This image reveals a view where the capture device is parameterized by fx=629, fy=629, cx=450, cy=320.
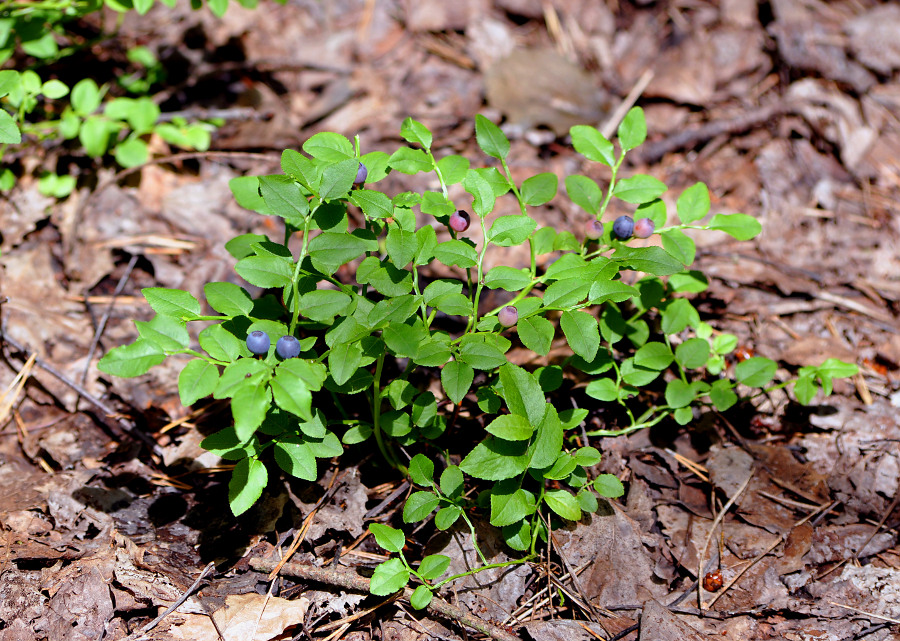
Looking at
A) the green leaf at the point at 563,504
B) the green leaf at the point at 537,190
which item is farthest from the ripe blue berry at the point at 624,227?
the green leaf at the point at 563,504

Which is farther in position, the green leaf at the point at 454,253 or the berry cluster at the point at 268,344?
the green leaf at the point at 454,253

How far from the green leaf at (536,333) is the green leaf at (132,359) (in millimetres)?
912

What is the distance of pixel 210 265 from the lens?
2805 millimetres

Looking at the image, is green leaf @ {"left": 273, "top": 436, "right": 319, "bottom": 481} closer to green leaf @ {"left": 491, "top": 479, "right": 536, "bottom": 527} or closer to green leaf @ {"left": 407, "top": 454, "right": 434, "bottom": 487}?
green leaf @ {"left": 407, "top": 454, "right": 434, "bottom": 487}

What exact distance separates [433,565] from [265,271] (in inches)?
36.9

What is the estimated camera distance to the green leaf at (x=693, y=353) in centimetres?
215

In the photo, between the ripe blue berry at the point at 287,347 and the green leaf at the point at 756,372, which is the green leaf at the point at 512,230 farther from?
the green leaf at the point at 756,372

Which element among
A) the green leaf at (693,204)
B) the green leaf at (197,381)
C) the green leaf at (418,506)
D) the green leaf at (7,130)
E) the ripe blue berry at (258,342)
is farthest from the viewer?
the green leaf at (693,204)

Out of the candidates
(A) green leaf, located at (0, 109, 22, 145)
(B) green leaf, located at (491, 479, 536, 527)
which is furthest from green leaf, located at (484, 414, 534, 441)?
(A) green leaf, located at (0, 109, 22, 145)

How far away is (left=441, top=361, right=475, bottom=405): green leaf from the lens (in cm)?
158

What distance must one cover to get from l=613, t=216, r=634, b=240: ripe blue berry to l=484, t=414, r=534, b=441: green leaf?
0.72 meters

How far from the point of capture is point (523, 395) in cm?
166

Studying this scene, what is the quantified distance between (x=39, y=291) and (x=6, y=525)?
3.84 feet

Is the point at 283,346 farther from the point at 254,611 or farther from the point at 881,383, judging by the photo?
the point at 881,383
